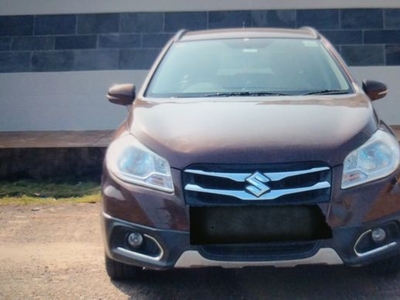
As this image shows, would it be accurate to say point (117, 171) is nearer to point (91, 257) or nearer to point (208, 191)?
point (208, 191)

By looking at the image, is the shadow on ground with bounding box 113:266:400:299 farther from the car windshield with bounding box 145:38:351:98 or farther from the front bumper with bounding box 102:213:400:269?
the car windshield with bounding box 145:38:351:98

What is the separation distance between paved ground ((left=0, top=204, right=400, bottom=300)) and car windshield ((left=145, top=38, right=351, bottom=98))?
118 centimetres

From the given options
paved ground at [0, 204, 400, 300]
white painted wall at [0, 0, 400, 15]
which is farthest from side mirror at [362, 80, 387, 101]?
white painted wall at [0, 0, 400, 15]

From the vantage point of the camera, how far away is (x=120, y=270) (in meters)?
4.32

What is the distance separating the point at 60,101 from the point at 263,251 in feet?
18.6

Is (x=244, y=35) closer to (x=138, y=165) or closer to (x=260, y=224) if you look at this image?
(x=138, y=165)

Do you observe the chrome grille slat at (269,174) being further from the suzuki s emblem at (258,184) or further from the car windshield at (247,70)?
the car windshield at (247,70)

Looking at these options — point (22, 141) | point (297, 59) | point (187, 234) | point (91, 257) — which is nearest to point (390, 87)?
point (297, 59)

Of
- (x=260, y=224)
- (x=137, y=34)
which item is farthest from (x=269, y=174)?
(x=137, y=34)

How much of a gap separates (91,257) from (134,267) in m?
0.78

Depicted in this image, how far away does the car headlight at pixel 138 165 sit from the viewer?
3.85 m

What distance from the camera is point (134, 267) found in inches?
169

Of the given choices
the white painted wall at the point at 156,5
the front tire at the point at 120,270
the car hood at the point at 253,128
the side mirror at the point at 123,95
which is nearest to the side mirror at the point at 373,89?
the car hood at the point at 253,128

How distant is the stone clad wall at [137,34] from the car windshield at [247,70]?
323 cm
